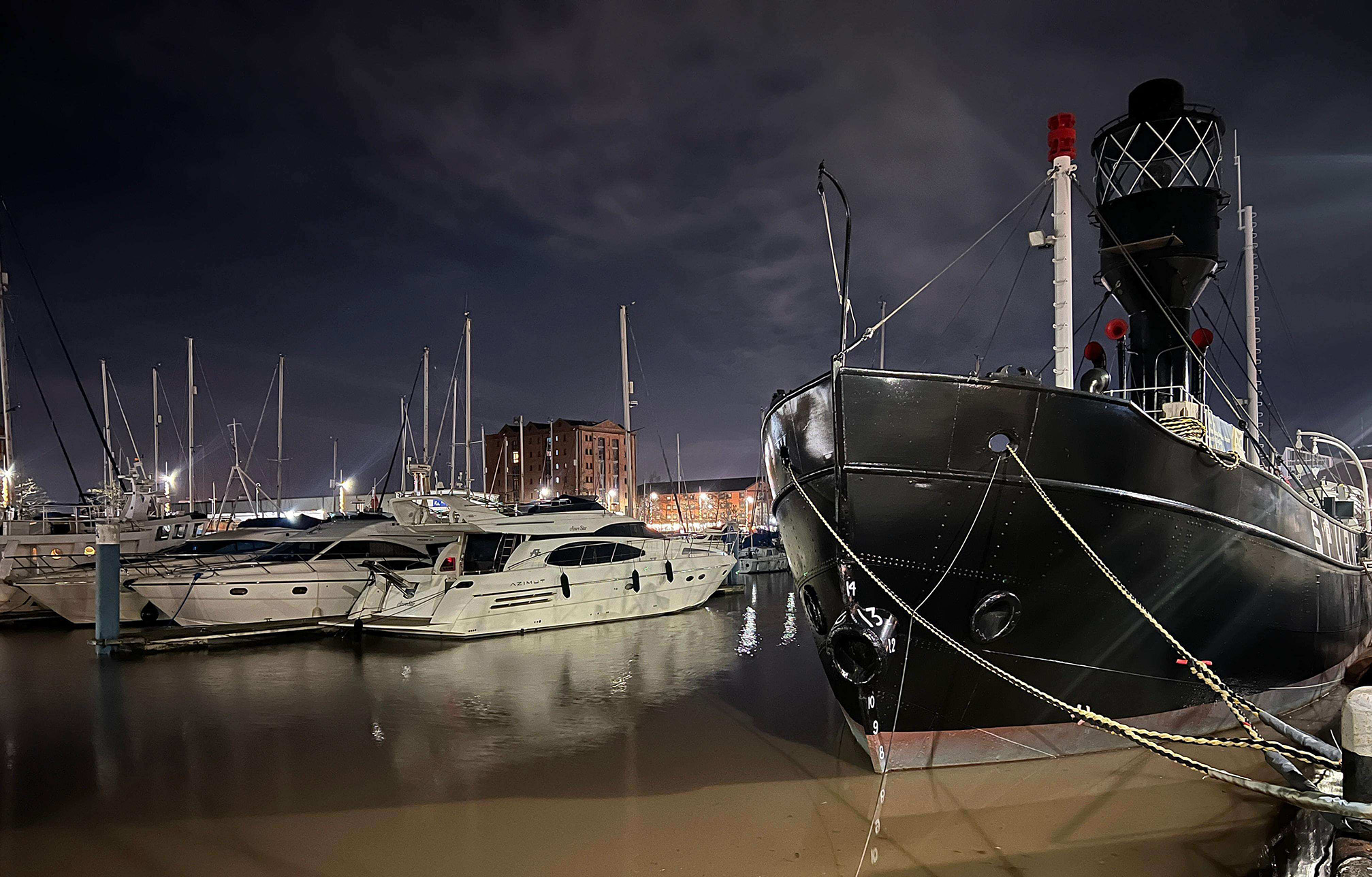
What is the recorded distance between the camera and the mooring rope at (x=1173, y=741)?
4188 mm

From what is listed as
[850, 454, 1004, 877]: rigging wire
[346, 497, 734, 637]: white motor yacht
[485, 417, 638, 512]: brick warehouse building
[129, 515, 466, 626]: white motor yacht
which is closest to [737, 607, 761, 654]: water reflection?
[346, 497, 734, 637]: white motor yacht

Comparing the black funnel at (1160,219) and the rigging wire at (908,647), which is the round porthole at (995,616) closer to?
the rigging wire at (908,647)

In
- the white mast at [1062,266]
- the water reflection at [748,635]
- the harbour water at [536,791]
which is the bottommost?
the water reflection at [748,635]

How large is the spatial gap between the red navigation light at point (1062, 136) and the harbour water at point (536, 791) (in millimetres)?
6378

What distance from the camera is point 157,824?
637 cm

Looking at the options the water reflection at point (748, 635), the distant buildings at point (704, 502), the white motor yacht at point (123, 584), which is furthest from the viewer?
the distant buildings at point (704, 502)

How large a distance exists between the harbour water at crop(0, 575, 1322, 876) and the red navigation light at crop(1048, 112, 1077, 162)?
20.9 ft

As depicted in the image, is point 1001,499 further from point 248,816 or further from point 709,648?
point 709,648

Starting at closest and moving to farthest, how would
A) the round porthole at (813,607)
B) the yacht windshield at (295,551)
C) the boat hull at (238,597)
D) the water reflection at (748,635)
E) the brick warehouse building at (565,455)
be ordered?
1. the round porthole at (813,607)
2. the water reflection at (748,635)
3. the boat hull at (238,597)
4. the yacht windshield at (295,551)
5. the brick warehouse building at (565,455)

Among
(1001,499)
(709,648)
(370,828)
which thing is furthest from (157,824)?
(709,648)

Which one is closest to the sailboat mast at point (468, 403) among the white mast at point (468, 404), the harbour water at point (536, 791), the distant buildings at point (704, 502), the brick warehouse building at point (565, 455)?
the white mast at point (468, 404)

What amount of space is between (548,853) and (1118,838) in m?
4.45

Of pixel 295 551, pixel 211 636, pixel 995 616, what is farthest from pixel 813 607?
pixel 295 551

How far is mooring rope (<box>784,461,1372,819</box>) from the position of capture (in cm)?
419
